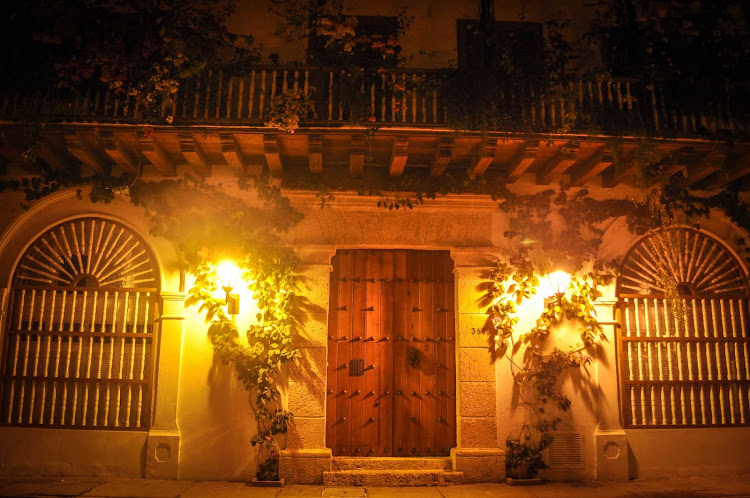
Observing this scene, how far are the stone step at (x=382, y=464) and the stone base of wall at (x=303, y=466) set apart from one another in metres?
0.17

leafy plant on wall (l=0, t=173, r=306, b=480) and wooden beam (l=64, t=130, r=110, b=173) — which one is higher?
wooden beam (l=64, t=130, r=110, b=173)

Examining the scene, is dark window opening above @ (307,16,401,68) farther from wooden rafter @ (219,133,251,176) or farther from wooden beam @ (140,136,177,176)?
wooden beam @ (140,136,177,176)

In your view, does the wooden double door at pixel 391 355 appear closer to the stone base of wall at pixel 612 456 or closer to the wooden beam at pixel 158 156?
the stone base of wall at pixel 612 456

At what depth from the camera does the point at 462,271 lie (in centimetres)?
670

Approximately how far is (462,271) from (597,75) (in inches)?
117

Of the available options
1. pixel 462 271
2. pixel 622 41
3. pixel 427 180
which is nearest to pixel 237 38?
pixel 427 180

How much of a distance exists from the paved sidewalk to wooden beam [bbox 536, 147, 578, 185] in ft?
12.7

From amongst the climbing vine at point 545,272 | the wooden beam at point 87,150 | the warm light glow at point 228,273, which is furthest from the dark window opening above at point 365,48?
the wooden beam at point 87,150

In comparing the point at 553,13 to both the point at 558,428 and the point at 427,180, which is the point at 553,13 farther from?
the point at 558,428

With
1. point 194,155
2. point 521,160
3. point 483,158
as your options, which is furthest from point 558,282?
point 194,155

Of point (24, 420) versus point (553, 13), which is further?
point (553, 13)

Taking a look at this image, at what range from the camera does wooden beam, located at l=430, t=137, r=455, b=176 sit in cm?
614

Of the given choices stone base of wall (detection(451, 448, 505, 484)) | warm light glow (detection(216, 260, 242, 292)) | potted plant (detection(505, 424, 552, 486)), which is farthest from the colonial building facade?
warm light glow (detection(216, 260, 242, 292))

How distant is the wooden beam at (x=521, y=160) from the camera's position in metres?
6.12
